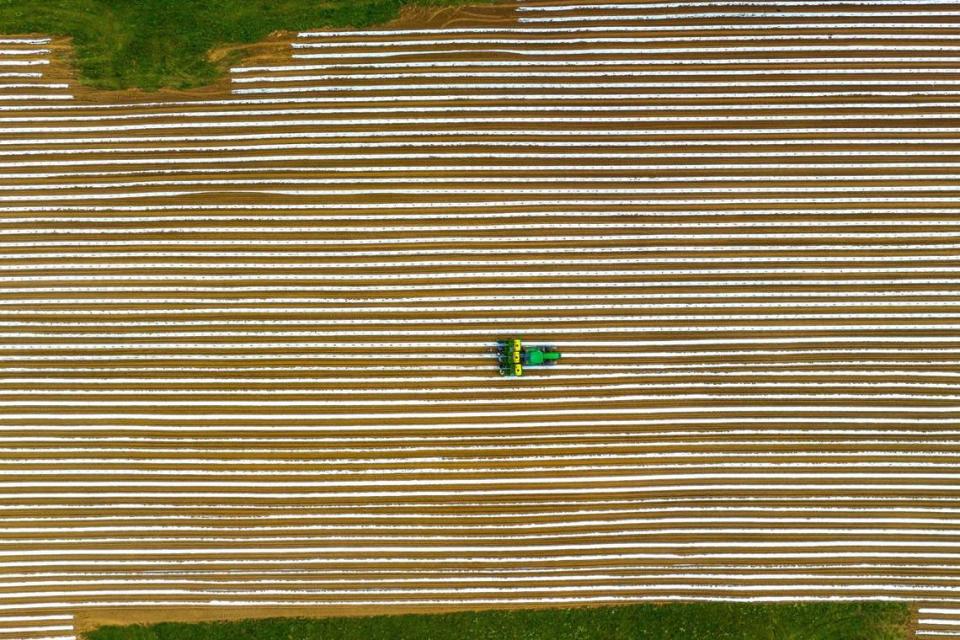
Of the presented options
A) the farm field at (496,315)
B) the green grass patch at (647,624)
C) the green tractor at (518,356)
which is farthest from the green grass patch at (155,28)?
the green grass patch at (647,624)

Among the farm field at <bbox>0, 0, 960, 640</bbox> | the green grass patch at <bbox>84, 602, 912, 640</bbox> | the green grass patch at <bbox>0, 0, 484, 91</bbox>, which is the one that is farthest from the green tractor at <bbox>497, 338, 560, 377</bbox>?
the green grass patch at <bbox>0, 0, 484, 91</bbox>

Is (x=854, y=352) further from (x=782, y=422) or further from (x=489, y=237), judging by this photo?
(x=489, y=237)

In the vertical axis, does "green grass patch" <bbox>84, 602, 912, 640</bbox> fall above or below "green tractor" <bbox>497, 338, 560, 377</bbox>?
below

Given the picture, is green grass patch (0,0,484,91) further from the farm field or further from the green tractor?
the green tractor

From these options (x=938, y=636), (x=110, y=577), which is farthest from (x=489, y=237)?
(x=938, y=636)

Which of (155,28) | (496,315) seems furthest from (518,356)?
(155,28)

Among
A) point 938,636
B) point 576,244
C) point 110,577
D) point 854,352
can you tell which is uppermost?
point 576,244

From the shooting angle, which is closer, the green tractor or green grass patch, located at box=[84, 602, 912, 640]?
the green tractor
